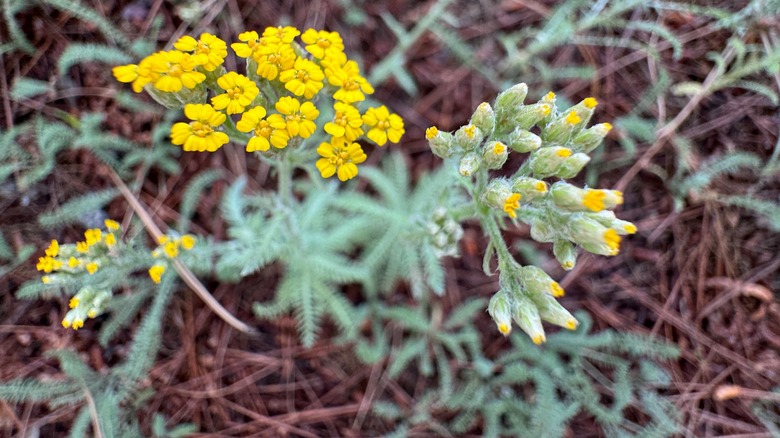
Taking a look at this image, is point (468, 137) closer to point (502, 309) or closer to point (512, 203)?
point (512, 203)

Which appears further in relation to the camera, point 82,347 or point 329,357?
point 329,357

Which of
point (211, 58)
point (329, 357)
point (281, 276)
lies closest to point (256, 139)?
point (211, 58)

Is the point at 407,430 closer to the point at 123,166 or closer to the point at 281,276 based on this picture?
the point at 281,276

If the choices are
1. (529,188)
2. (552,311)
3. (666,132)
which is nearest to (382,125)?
(529,188)

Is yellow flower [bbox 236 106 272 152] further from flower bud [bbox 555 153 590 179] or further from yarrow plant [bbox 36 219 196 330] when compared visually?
flower bud [bbox 555 153 590 179]

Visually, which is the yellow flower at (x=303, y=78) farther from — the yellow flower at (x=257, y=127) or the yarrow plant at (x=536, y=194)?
the yarrow plant at (x=536, y=194)

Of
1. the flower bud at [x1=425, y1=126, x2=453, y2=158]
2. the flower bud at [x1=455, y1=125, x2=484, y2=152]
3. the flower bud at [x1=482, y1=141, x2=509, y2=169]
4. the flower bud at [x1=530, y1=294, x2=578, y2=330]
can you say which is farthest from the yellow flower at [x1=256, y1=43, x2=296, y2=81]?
the flower bud at [x1=530, y1=294, x2=578, y2=330]
